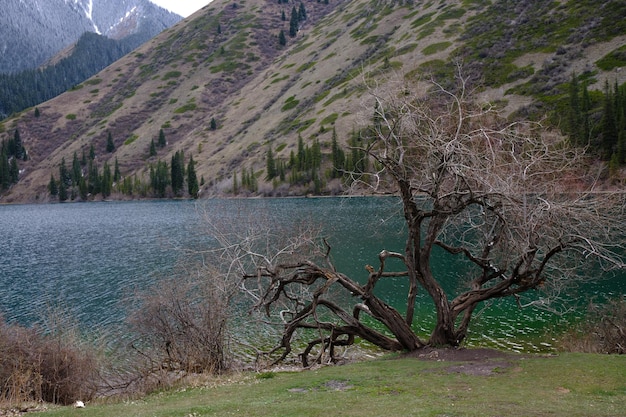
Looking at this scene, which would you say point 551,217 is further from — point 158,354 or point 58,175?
point 58,175

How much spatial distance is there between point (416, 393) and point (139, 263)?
41233mm

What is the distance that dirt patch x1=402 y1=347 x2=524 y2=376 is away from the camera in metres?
15.5

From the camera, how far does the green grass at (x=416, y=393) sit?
436 inches

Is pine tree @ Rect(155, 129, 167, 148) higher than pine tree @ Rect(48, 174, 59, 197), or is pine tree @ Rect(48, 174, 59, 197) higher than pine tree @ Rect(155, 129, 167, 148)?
pine tree @ Rect(155, 129, 167, 148)

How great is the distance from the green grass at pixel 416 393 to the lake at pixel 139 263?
6646mm

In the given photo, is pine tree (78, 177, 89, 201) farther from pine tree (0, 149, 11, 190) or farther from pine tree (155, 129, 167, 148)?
pine tree (0, 149, 11, 190)

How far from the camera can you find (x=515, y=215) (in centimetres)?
1694

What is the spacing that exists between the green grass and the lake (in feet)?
21.8

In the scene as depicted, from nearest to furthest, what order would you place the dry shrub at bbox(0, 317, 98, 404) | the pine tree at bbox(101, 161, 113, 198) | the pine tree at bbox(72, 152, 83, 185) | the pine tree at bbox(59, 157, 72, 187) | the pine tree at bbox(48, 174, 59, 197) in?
the dry shrub at bbox(0, 317, 98, 404) < the pine tree at bbox(101, 161, 113, 198) < the pine tree at bbox(48, 174, 59, 197) < the pine tree at bbox(59, 157, 72, 187) < the pine tree at bbox(72, 152, 83, 185)

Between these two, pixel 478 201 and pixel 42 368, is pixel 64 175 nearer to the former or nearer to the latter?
pixel 42 368

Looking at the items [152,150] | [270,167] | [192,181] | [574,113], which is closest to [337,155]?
[270,167]

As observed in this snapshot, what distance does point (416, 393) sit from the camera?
12875 millimetres

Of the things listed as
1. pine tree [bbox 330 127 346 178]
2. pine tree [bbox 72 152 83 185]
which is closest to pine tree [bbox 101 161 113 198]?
pine tree [bbox 72 152 83 185]

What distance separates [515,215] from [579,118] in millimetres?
80247
